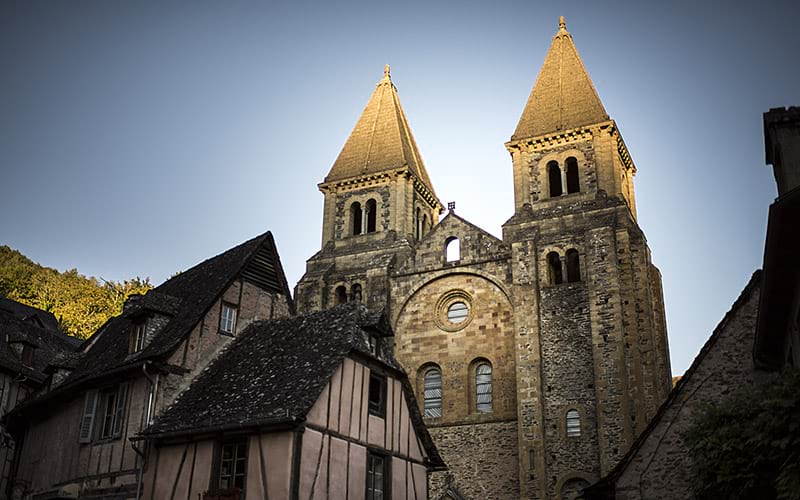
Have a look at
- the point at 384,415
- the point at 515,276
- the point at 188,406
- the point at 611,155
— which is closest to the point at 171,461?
the point at 188,406

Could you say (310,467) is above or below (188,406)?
below

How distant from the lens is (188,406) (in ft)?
61.9

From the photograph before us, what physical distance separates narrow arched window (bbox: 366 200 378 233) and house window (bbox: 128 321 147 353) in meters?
19.1

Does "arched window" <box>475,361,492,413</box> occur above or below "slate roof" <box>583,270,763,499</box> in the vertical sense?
above

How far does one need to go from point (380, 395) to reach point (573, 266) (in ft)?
51.5

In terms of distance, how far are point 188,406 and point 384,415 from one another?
4.45m

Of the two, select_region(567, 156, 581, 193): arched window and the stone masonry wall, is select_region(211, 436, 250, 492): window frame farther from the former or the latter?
select_region(567, 156, 581, 193): arched window

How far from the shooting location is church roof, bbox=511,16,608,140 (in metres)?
36.8

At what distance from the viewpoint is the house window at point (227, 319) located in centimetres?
2127

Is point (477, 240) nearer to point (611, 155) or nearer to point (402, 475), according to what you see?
point (611, 155)

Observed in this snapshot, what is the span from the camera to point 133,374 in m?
19.7

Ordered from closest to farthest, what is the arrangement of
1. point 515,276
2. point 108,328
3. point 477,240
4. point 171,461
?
point 171,461
point 108,328
point 515,276
point 477,240

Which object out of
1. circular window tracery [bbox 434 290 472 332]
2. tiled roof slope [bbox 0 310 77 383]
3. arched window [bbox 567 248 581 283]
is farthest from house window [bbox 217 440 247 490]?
arched window [bbox 567 248 581 283]

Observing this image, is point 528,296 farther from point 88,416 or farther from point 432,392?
point 88,416
